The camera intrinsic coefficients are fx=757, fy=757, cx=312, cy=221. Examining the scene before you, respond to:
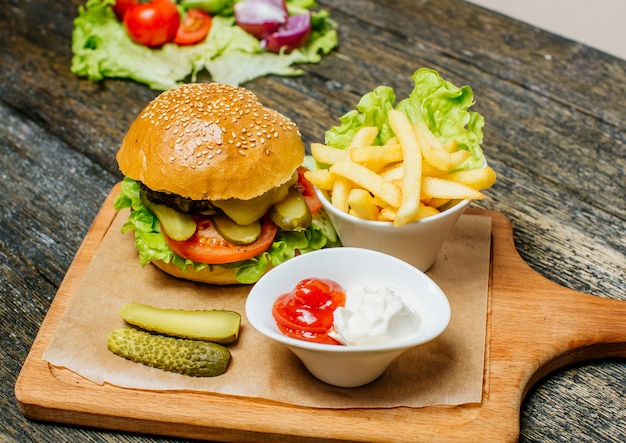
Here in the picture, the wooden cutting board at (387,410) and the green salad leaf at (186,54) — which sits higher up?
the wooden cutting board at (387,410)

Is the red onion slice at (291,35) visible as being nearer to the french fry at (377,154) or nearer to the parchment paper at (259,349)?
the parchment paper at (259,349)

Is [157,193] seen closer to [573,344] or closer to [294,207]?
[294,207]

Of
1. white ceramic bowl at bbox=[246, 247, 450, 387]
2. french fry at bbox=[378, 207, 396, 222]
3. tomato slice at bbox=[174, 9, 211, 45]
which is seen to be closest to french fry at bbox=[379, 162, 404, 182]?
french fry at bbox=[378, 207, 396, 222]

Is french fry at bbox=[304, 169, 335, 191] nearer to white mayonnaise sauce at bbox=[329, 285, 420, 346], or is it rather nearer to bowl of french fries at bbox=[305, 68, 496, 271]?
bowl of french fries at bbox=[305, 68, 496, 271]

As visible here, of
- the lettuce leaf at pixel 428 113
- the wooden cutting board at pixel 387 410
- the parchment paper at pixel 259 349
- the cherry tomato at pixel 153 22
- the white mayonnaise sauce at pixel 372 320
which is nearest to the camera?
the white mayonnaise sauce at pixel 372 320

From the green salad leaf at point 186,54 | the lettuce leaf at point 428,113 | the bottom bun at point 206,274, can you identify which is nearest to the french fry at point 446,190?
the lettuce leaf at point 428,113

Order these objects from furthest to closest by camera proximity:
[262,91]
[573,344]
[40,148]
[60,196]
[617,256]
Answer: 1. [262,91]
2. [40,148]
3. [60,196]
4. [617,256]
5. [573,344]

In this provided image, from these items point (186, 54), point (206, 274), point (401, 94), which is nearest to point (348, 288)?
point (206, 274)

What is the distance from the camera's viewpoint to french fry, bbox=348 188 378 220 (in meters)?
2.50

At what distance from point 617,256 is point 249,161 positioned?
159cm

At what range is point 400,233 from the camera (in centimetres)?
262

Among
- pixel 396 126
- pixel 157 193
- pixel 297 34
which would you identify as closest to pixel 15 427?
pixel 157 193

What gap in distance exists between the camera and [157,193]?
274 centimetres

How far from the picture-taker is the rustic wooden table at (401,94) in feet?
8.59
